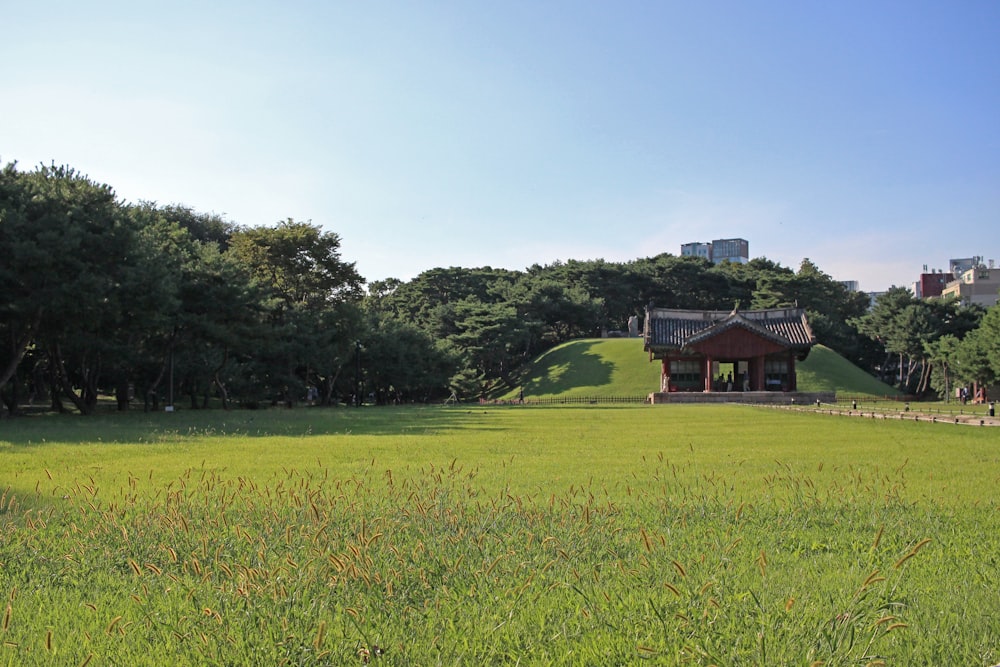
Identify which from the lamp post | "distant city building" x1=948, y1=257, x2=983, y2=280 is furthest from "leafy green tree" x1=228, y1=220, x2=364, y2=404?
"distant city building" x1=948, y1=257, x2=983, y2=280

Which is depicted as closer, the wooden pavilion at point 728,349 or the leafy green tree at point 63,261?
the leafy green tree at point 63,261

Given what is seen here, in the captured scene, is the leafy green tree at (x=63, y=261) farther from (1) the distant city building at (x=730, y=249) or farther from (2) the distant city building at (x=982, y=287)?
(1) the distant city building at (x=730, y=249)

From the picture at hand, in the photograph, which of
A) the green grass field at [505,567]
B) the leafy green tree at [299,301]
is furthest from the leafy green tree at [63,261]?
the green grass field at [505,567]

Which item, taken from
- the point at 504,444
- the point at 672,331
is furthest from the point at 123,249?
the point at 672,331

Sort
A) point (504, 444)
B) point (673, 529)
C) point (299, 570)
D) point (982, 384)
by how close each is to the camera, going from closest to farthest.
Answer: point (299, 570), point (673, 529), point (504, 444), point (982, 384)

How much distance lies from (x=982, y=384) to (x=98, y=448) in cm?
4711

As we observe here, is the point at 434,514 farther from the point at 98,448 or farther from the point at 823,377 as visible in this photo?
the point at 823,377

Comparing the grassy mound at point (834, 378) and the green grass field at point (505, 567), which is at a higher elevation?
the grassy mound at point (834, 378)

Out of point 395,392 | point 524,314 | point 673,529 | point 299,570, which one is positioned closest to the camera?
point 299,570

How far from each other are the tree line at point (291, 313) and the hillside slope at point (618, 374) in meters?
3.60

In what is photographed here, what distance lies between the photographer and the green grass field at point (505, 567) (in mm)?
3969

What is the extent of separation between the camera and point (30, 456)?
12594 mm

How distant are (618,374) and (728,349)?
39.5 ft

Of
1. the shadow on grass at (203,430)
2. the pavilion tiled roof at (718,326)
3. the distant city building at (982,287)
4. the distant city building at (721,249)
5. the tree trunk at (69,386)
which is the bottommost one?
the shadow on grass at (203,430)
